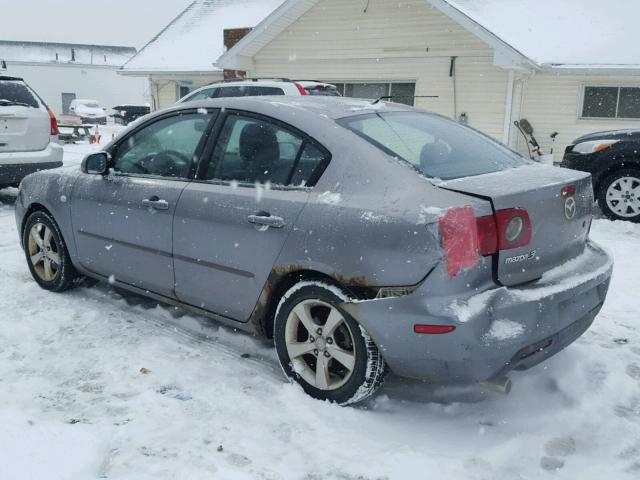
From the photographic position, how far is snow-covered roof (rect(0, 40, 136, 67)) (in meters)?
56.9

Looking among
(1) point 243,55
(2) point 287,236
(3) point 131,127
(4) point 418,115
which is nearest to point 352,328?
(2) point 287,236

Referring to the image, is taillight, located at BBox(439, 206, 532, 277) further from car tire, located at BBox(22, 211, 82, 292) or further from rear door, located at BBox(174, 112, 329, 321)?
car tire, located at BBox(22, 211, 82, 292)

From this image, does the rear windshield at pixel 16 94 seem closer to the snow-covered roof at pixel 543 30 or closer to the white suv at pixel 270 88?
the white suv at pixel 270 88

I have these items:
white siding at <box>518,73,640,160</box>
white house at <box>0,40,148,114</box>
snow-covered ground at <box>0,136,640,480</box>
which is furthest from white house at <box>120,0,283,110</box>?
white house at <box>0,40,148,114</box>

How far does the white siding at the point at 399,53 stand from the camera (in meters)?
14.2

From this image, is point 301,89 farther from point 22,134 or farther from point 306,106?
point 306,106

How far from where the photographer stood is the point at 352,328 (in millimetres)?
3008

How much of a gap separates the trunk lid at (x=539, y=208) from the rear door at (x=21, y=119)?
7.12 m

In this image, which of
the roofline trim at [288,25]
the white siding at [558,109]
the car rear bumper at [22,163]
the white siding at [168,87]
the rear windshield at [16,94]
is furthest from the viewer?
the white siding at [168,87]

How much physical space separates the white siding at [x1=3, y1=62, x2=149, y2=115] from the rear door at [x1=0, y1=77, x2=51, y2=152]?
159 ft

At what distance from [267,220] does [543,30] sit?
1412cm

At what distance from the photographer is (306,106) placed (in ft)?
11.5

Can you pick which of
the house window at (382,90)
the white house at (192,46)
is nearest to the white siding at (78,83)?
the white house at (192,46)

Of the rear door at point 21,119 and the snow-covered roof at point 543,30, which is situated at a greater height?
the snow-covered roof at point 543,30
